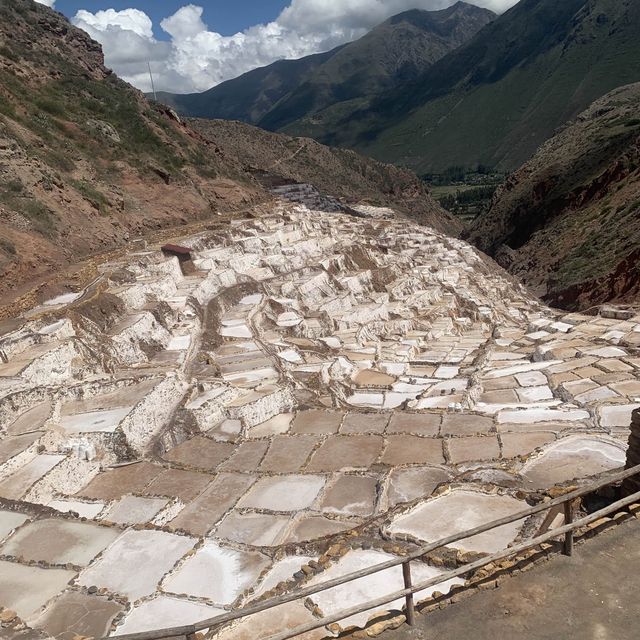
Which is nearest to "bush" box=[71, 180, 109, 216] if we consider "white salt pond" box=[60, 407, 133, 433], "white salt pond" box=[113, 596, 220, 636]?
"white salt pond" box=[60, 407, 133, 433]

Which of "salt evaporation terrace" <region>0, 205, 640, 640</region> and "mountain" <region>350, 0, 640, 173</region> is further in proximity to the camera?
"mountain" <region>350, 0, 640, 173</region>

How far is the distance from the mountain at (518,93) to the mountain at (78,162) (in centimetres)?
10950

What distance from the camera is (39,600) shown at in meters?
6.77

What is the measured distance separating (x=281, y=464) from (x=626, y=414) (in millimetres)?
6963

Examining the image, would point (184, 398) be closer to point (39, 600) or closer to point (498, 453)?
point (39, 600)

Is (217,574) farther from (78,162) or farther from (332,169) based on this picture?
(332,169)

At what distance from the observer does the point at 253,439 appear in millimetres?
11414

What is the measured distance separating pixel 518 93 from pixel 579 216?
131m

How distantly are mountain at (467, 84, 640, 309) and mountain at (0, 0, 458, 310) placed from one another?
22.7 meters

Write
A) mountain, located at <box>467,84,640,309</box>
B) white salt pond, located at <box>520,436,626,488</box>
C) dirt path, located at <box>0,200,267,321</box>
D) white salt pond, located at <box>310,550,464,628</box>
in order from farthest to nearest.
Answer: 1. mountain, located at <box>467,84,640,309</box>
2. dirt path, located at <box>0,200,267,321</box>
3. white salt pond, located at <box>520,436,626,488</box>
4. white salt pond, located at <box>310,550,464,628</box>

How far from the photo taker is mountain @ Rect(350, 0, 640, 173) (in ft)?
435

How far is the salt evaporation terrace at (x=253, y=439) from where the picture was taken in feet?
22.9

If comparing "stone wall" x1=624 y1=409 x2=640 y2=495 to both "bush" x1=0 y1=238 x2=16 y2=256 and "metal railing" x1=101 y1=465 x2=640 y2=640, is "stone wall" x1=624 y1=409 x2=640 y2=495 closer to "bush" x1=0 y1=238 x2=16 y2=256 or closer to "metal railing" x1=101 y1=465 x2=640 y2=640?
"metal railing" x1=101 y1=465 x2=640 y2=640

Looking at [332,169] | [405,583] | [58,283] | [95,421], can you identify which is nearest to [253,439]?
[95,421]
